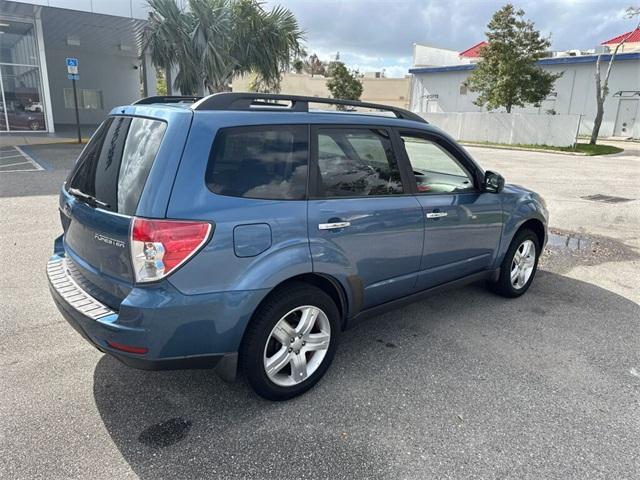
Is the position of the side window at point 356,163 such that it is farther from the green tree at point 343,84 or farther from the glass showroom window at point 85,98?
the green tree at point 343,84

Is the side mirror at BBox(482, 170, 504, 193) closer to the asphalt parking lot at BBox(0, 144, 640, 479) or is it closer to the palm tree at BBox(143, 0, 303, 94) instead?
the asphalt parking lot at BBox(0, 144, 640, 479)

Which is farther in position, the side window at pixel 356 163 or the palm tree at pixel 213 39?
the palm tree at pixel 213 39

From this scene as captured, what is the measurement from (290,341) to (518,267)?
2798mm

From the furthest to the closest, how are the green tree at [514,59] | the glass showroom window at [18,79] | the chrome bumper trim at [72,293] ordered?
the green tree at [514,59] < the glass showroom window at [18,79] < the chrome bumper trim at [72,293]

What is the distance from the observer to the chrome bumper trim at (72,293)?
257cm

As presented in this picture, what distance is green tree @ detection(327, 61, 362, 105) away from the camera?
47875 millimetres

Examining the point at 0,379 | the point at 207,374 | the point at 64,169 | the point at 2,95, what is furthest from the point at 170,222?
the point at 2,95

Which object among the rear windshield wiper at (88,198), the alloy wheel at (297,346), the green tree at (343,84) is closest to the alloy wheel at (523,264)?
the alloy wheel at (297,346)

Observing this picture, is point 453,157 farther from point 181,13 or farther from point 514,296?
point 181,13

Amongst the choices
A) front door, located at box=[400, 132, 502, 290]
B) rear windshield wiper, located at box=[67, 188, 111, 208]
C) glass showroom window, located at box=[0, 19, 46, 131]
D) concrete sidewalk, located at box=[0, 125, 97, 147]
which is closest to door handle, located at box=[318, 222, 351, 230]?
front door, located at box=[400, 132, 502, 290]

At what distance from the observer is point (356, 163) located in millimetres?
3225

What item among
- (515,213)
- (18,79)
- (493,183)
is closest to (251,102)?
(493,183)

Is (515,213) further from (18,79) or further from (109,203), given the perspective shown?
(18,79)

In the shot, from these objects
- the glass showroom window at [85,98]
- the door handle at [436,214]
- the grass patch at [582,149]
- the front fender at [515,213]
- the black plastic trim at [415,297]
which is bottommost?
the black plastic trim at [415,297]
